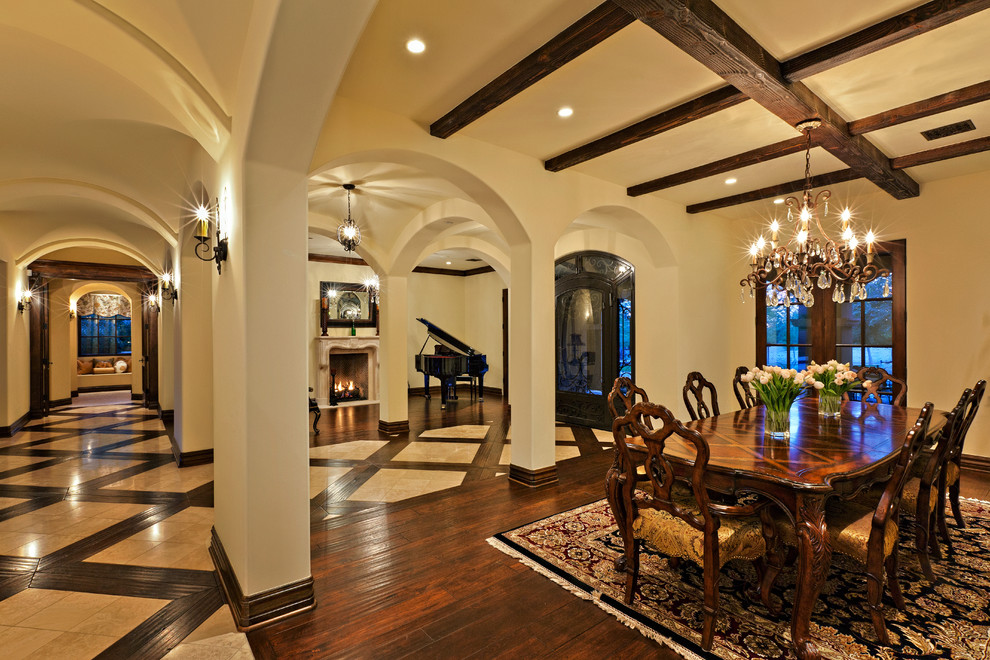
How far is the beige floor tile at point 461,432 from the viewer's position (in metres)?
6.48

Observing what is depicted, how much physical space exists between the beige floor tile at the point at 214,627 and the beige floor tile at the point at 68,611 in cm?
65

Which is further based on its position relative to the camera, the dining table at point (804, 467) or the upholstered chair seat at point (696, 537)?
the upholstered chair seat at point (696, 537)

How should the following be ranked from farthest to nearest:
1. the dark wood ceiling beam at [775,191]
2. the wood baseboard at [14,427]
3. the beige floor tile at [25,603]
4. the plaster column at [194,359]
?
the wood baseboard at [14,427]
the plaster column at [194,359]
the dark wood ceiling beam at [775,191]
the beige floor tile at [25,603]

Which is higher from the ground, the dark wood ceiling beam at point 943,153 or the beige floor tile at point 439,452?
the dark wood ceiling beam at point 943,153

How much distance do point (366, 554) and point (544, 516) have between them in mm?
1343

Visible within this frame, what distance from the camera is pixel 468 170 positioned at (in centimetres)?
386

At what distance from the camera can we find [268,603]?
2.34 meters

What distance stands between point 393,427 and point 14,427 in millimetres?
5733

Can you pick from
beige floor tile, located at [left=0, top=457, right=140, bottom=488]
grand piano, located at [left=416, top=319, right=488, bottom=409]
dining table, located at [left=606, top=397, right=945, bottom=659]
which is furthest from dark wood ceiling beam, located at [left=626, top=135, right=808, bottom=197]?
beige floor tile, located at [left=0, top=457, right=140, bottom=488]

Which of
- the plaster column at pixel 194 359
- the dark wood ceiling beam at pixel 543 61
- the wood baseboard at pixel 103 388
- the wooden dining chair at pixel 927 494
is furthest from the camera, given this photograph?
the wood baseboard at pixel 103 388

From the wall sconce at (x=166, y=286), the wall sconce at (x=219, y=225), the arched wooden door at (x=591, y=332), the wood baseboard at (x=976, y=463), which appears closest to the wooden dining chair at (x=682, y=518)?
the wall sconce at (x=219, y=225)

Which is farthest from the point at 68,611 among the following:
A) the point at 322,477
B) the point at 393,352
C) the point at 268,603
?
the point at 393,352

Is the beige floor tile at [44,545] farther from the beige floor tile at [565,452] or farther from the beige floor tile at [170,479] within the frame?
the beige floor tile at [565,452]

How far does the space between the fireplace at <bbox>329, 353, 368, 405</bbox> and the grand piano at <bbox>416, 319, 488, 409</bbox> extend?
133 centimetres
